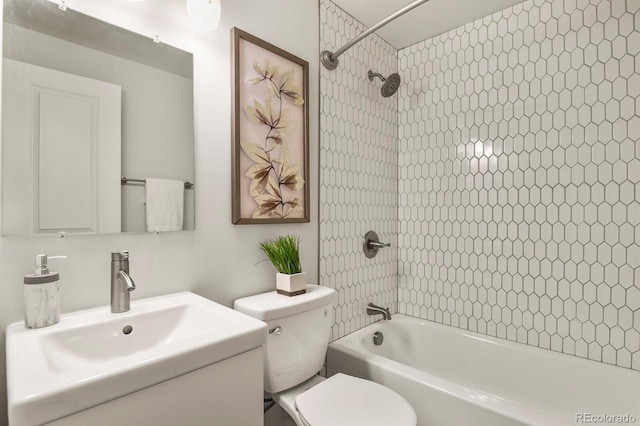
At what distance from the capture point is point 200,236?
1354mm

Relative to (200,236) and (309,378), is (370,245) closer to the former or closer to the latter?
(309,378)

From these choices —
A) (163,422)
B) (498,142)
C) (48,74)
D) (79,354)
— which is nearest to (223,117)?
(48,74)

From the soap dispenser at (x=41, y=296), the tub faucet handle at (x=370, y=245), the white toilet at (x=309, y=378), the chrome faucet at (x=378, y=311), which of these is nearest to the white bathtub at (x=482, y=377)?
the chrome faucet at (x=378, y=311)

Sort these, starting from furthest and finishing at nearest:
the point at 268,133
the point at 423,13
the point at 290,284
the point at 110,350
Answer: the point at 423,13 → the point at 268,133 → the point at 290,284 → the point at 110,350

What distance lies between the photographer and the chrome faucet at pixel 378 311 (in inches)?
81.9

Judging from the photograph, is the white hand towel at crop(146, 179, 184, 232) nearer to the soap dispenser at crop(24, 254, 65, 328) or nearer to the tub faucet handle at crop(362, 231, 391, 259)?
the soap dispenser at crop(24, 254, 65, 328)

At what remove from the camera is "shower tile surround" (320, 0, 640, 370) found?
1669 mm

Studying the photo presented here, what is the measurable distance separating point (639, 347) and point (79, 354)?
7.72 ft

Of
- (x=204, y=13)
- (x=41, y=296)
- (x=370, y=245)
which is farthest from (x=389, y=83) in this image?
(x=41, y=296)

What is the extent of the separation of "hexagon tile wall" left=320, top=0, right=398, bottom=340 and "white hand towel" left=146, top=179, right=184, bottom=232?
2.71ft

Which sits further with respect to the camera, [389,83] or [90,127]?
[389,83]

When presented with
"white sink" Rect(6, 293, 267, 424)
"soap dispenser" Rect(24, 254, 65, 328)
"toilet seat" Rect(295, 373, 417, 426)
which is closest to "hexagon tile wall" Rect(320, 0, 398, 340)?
"toilet seat" Rect(295, 373, 417, 426)

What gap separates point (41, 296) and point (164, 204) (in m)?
0.46

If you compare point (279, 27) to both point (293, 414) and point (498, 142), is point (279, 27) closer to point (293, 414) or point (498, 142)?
point (498, 142)
